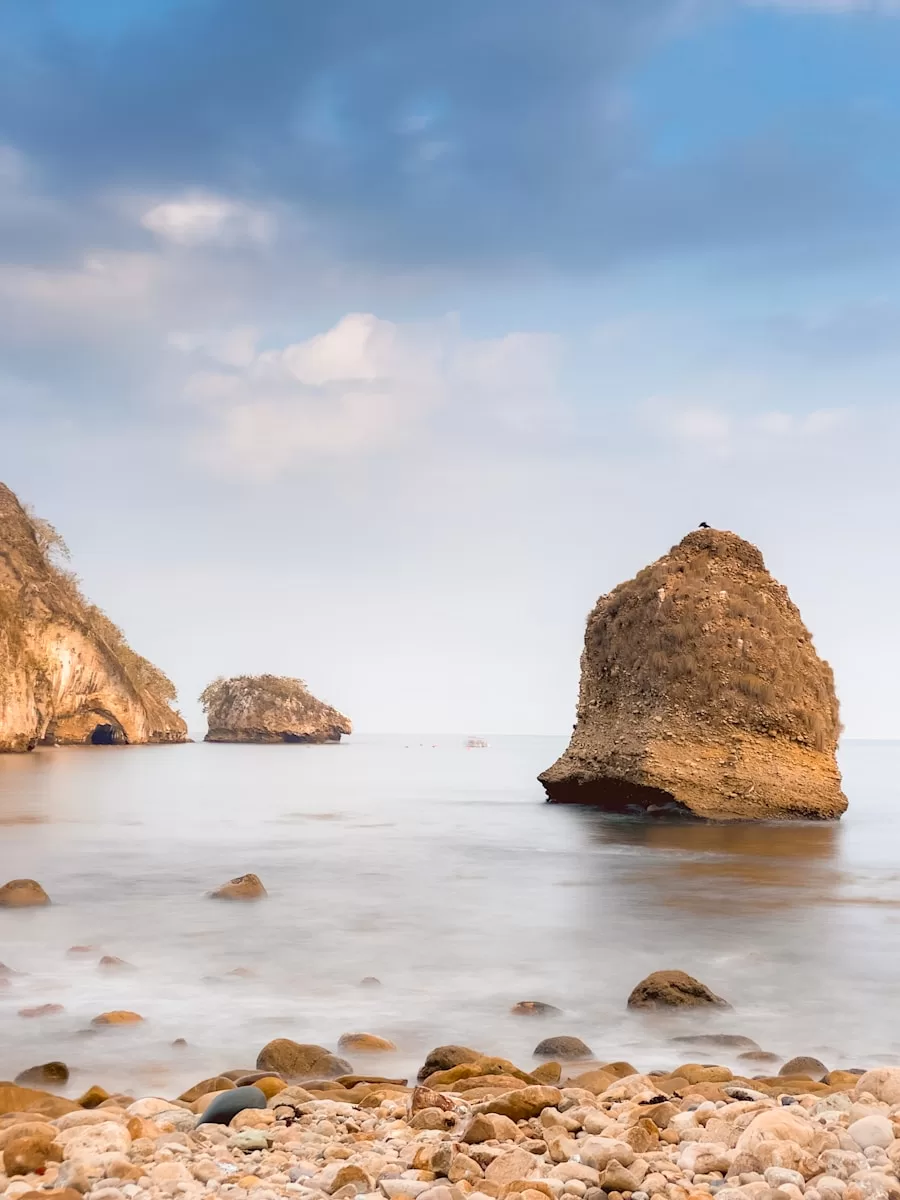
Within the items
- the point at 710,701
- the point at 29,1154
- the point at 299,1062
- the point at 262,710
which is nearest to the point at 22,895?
the point at 299,1062

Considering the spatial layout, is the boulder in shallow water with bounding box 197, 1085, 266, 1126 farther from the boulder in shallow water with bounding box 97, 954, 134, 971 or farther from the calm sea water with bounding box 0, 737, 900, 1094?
the boulder in shallow water with bounding box 97, 954, 134, 971

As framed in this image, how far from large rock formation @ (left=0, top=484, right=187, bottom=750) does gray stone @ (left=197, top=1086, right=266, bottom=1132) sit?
2255 inches

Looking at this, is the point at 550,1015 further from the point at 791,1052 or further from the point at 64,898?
the point at 64,898

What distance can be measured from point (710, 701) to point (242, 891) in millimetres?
12348

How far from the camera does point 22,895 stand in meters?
12.8

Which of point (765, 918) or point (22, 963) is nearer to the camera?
point (22, 963)

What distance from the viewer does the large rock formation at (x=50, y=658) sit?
197 ft

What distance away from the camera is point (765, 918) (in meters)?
12.5

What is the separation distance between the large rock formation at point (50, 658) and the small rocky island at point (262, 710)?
19.8 meters

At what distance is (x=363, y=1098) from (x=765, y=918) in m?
8.46

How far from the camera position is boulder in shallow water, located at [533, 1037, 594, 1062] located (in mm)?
6801

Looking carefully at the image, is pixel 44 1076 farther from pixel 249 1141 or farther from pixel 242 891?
pixel 242 891

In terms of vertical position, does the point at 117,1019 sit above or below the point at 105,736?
above

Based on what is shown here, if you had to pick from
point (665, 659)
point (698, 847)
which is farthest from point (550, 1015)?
point (665, 659)
